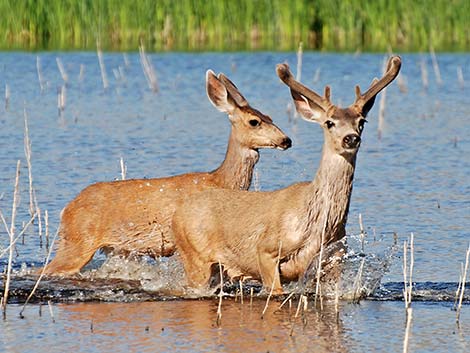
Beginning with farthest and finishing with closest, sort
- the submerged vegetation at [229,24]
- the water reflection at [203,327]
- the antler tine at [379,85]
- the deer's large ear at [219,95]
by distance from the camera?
1. the submerged vegetation at [229,24]
2. the deer's large ear at [219,95]
3. the antler tine at [379,85]
4. the water reflection at [203,327]

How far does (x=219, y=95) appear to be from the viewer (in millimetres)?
11539

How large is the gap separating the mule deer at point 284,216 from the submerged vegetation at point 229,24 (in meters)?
17.9

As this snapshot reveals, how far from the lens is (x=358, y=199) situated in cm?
1372

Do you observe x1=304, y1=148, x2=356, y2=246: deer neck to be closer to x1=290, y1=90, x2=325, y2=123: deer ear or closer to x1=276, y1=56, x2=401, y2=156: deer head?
x1=276, y1=56, x2=401, y2=156: deer head

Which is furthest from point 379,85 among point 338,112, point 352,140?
point 352,140

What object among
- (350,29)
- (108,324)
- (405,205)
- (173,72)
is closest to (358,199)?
(405,205)

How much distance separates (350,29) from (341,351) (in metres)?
20.6

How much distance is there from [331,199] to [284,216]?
1.19ft

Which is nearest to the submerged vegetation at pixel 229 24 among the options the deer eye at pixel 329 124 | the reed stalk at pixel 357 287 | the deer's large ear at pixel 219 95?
the deer's large ear at pixel 219 95

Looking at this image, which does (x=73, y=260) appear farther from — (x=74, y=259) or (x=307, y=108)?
(x=307, y=108)

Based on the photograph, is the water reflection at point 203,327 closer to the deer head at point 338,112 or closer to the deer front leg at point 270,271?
the deer front leg at point 270,271

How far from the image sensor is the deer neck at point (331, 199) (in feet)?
30.3

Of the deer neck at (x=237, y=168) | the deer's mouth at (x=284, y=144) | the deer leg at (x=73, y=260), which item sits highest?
the deer's mouth at (x=284, y=144)

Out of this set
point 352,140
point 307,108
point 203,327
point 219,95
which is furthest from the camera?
point 219,95
